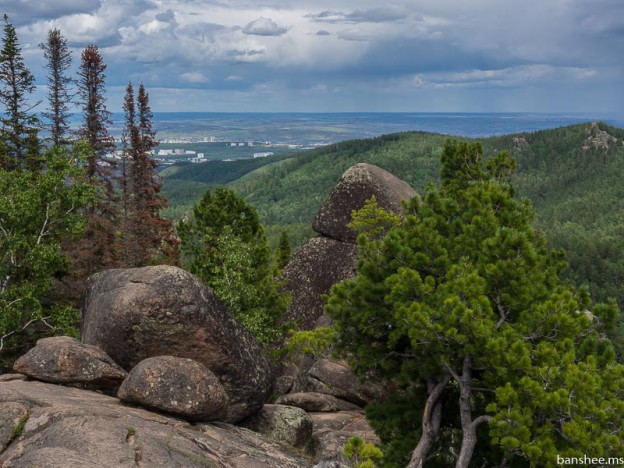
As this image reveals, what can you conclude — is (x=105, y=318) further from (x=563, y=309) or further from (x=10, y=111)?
(x=10, y=111)

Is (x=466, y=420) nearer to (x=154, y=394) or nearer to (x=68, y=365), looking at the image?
(x=154, y=394)

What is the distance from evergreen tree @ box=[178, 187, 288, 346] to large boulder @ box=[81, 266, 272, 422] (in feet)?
25.5

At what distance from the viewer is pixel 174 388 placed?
17.4 metres

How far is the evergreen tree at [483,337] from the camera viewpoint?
13.0m

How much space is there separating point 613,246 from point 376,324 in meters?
207

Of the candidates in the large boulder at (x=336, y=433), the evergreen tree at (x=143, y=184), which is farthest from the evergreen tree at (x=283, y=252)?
the large boulder at (x=336, y=433)

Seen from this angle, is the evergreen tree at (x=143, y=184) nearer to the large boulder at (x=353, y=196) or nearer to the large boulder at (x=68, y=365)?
the large boulder at (x=353, y=196)

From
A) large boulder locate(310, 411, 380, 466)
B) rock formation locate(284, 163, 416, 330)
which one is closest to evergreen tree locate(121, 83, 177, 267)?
rock formation locate(284, 163, 416, 330)

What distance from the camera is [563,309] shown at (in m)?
14.5

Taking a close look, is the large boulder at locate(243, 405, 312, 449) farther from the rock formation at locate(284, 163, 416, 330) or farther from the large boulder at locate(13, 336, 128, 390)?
the rock formation at locate(284, 163, 416, 330)

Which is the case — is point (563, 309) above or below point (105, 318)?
above

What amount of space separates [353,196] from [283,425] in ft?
69.4

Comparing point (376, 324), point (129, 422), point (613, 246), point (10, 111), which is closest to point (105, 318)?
point (129, 422)

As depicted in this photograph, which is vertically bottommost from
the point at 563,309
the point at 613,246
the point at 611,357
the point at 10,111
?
the point at 613,246
